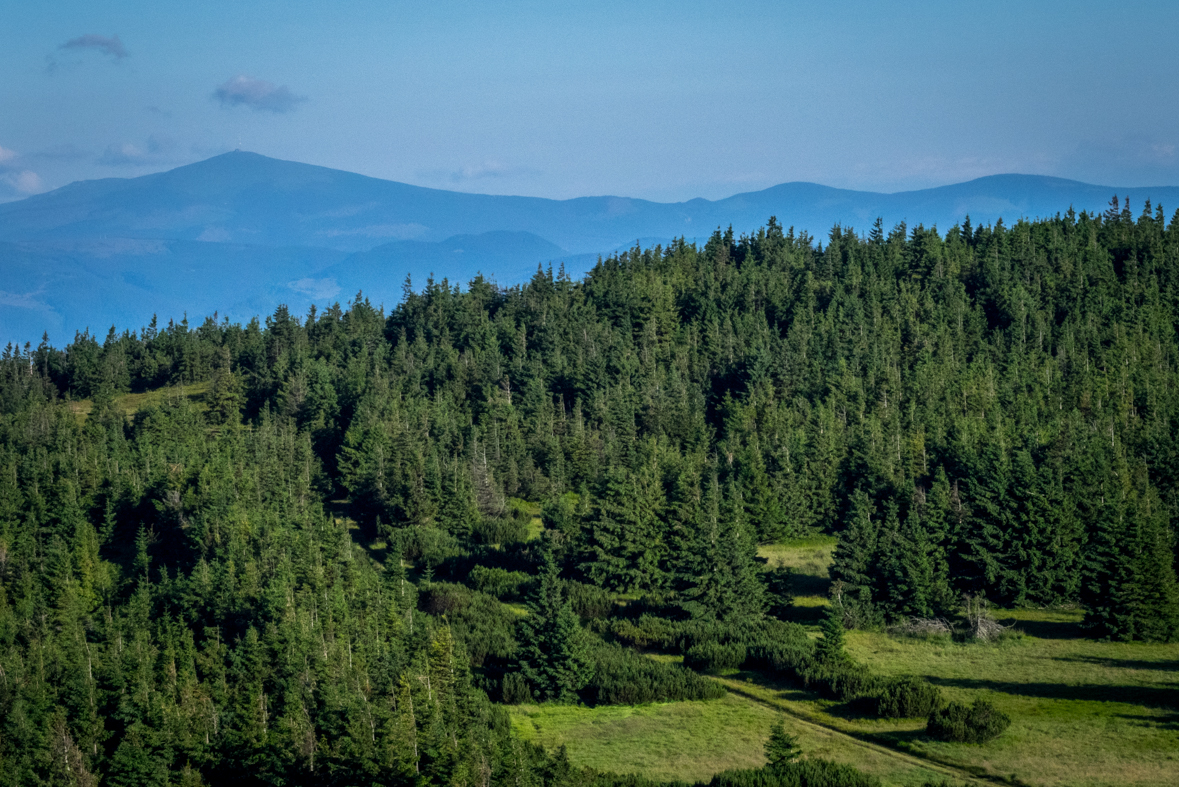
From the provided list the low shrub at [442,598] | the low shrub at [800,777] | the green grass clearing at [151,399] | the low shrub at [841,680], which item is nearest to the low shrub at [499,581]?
the low shrub at [442,598]

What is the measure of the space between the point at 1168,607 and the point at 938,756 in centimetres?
2408

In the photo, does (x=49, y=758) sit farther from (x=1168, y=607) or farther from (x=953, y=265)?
(x=953, y=265)

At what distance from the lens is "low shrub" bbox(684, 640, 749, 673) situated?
62.9 m

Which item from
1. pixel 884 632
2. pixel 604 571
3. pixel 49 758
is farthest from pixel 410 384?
pixel 49 758

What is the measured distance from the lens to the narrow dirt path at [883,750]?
45594 mm

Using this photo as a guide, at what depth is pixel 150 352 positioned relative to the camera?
518ft

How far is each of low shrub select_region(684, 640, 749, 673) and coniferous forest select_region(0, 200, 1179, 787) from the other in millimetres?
272

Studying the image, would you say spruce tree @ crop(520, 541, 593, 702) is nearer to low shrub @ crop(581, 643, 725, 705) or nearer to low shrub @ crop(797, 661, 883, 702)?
low shrub @ crop(581, 643, 725, 705)

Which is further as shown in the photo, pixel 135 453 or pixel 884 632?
pixel 135 453

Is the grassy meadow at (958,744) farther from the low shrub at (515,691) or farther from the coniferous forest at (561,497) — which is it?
the coniferous forest at (561,497)

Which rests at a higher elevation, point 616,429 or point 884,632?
point 616,429

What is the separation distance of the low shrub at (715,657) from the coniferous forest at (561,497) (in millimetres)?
272

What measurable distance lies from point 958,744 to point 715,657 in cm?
1662

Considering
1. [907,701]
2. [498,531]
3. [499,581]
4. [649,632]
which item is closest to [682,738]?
[907,701]
